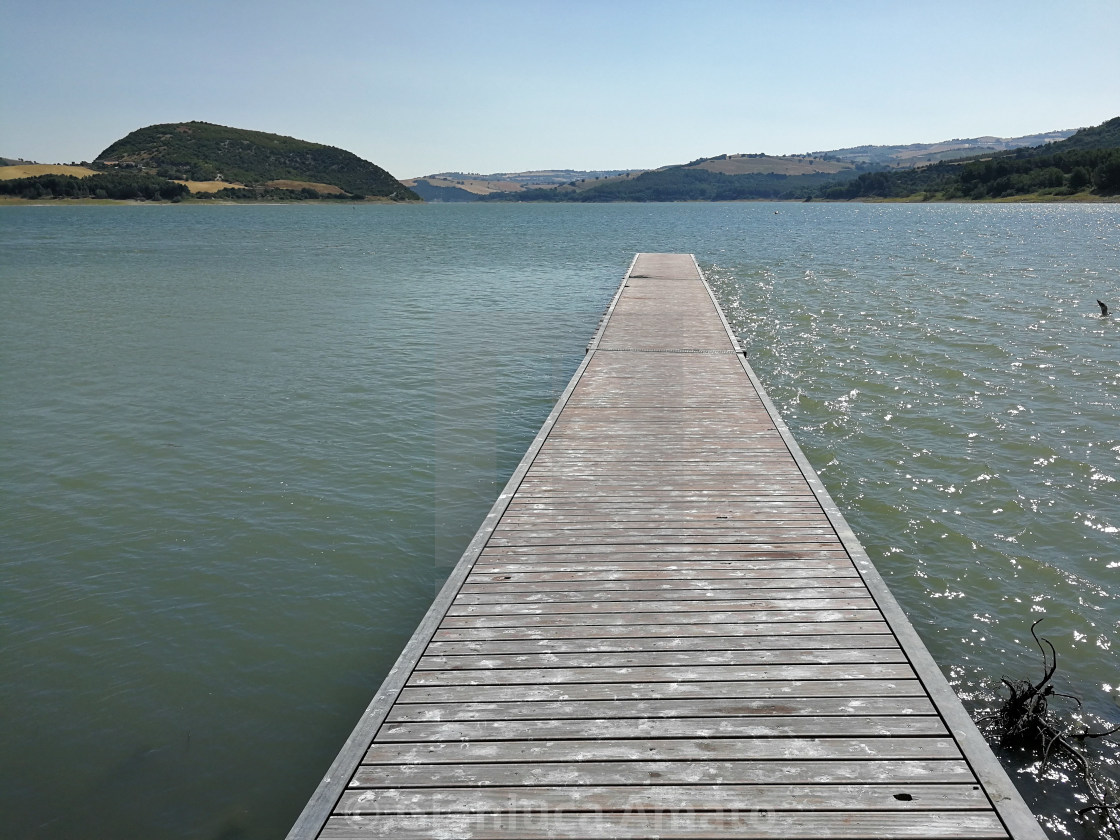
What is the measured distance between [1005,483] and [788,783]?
879 centimetres

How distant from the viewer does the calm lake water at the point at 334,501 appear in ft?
20.3

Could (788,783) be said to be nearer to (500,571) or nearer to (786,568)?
(786,568)

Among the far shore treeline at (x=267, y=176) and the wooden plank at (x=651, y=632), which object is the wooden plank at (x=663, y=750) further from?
the far shore treeline at (x=267, y=176)

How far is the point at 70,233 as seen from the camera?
6919cm

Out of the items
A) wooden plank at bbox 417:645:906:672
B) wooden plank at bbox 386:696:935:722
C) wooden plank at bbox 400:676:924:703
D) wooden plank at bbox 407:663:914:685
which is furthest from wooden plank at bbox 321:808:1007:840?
wooden plank at bbox 417:645:906:672

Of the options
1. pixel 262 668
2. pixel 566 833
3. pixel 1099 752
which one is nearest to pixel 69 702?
pixel 262 668

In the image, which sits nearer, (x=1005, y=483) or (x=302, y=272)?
(x=1005, y=483)

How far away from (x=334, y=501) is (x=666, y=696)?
6909mm

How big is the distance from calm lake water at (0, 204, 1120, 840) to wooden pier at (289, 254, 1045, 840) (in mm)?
1518

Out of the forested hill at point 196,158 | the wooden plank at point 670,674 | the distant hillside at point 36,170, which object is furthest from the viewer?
the forested hill at point 196,158

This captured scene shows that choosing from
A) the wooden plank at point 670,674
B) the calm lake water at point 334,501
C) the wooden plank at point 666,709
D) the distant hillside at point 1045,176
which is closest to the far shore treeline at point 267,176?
the distant hillside at point 1045,176

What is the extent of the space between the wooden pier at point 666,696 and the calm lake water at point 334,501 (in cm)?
152

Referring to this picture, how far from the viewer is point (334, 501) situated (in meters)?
10.5

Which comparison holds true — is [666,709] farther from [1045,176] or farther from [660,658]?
[1045,176]
